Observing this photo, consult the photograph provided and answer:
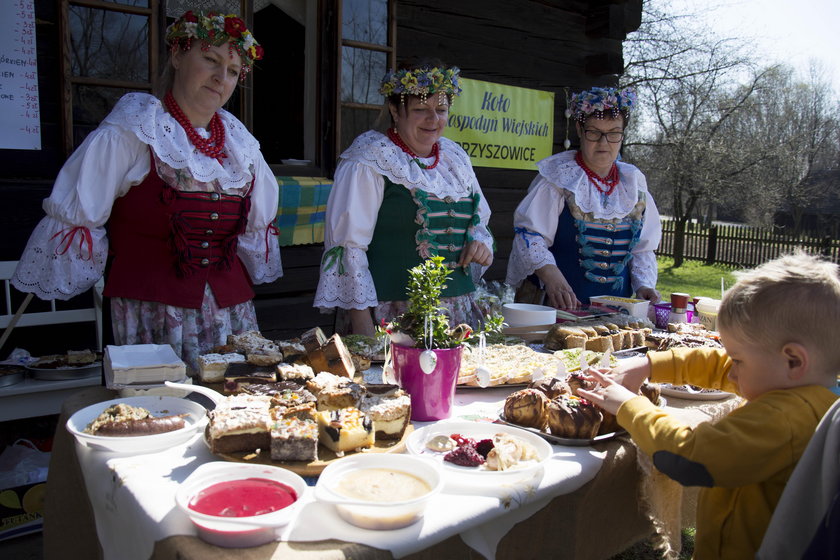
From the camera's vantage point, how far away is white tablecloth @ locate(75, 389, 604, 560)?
46.4 inches

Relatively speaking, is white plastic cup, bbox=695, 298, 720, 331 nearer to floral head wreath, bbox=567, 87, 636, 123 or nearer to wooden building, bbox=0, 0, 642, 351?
floral head wreath, bbox=567, 87, 636, 123

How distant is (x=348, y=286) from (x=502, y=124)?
335 centimetres

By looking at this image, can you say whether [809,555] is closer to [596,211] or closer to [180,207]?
[180,207]

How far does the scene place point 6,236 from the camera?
3.56m

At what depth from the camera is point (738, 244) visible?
58.1 feet

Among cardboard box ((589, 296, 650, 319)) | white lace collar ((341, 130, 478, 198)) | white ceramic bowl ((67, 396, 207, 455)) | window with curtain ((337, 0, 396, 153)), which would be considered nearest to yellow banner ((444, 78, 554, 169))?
window with curtain ((337, 0, 396, 153))

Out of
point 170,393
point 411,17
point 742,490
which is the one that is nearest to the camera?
point 742,490

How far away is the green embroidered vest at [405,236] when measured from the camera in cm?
296

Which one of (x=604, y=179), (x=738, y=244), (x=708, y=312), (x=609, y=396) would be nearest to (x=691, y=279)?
(x=738, y=244)

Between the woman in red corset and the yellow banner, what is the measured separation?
299 cm

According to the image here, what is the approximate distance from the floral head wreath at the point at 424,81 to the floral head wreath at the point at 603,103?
0.83m

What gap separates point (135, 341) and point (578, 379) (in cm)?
169

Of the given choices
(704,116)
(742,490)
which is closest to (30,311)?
(742,490)

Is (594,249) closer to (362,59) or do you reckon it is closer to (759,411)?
(759,411)
